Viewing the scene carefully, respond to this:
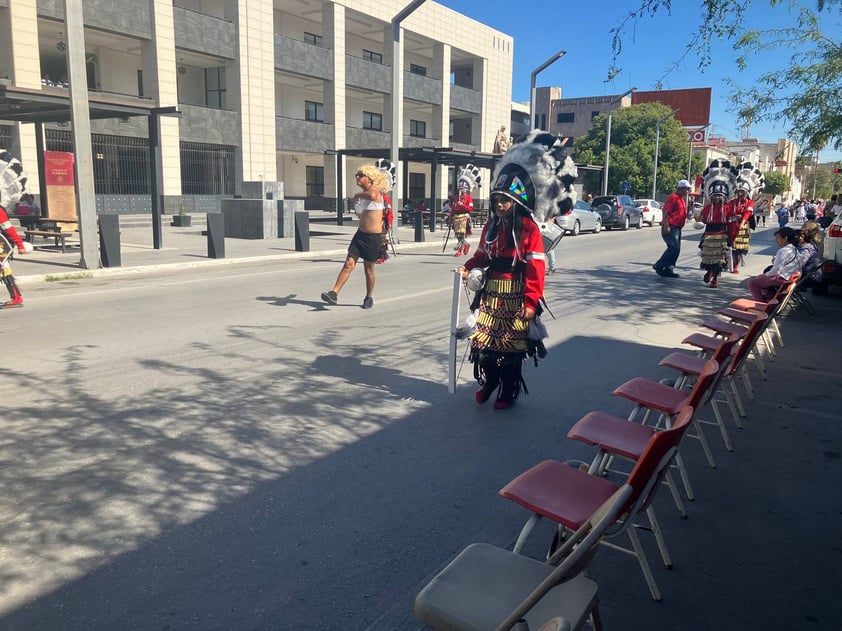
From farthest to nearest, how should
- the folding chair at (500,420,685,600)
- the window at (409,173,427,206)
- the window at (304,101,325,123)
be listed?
the window at (409,173,427,206)
the window at (304,101,325,123)
the folding chair at (500,420,685,600)

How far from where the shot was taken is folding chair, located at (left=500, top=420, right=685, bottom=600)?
240 cm

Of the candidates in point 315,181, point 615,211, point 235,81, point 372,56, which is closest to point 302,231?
point 235,81

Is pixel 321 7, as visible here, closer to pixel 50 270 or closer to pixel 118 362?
pixel 50 270

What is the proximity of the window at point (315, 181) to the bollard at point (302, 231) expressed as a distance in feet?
64.3

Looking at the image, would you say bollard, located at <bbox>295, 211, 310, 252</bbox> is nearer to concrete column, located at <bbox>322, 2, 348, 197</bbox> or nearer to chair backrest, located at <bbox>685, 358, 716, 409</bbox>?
chair backrest, located at <bbox>685, 358, 716, 409</bbox>

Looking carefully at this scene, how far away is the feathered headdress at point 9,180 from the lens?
856cm

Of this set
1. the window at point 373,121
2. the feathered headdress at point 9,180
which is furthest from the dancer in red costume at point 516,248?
the window at point 373,121

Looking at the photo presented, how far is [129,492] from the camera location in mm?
3729

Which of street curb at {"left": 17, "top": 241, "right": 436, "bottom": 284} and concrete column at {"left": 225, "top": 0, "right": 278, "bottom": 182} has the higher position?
concrete column at {"left": 225, "top": 0, "right": 278, "bottom": 182}

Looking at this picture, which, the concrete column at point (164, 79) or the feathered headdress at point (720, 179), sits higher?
the concrete column at point (164, 79)

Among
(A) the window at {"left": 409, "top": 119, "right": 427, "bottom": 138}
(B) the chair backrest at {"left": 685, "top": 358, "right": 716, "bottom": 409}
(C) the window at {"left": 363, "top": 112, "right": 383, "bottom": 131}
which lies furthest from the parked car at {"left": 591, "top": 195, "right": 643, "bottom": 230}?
(B) the chair backrest at {"left": 685, "top": 358, "right": 716, "bottom": 409}

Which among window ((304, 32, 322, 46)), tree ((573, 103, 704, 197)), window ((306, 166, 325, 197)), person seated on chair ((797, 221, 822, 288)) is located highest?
window ((304, 32, 322, 46))

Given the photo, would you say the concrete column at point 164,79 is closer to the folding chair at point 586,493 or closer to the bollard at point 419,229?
the bollard at point 419,229

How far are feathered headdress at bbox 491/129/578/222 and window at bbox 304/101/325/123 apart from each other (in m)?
32.5
